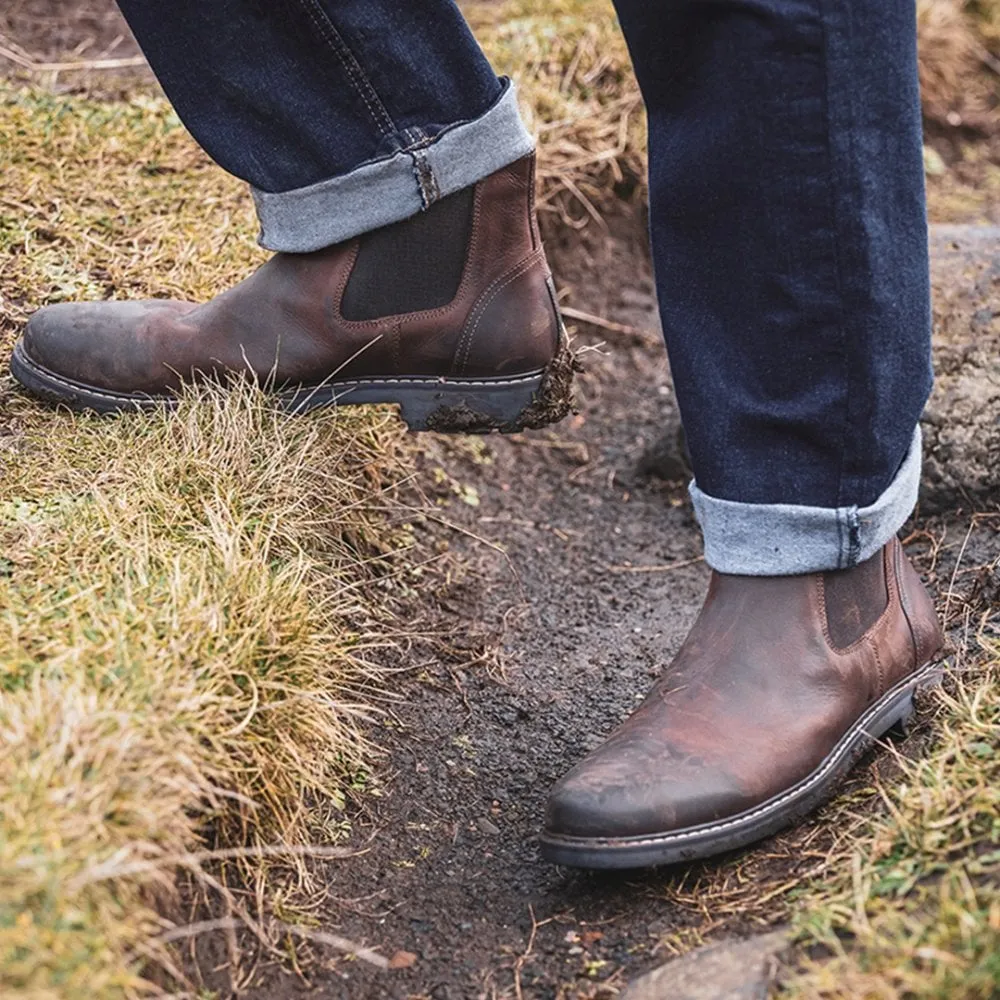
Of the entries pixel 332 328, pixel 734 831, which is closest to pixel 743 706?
pixel 734 831

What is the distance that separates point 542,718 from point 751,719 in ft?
1.53

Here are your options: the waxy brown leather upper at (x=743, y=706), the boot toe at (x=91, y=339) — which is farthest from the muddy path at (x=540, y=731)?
the boot toe at (x=91, y=339)

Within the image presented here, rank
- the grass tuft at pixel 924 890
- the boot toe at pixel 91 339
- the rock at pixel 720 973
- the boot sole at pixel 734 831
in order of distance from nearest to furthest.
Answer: the grass tuft at pixel 924 890, the rock at pixel 720 973, the boot sole at pixel 734 831, the boot toe at pixel 91 339

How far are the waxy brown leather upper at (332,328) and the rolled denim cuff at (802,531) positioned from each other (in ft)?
1.50

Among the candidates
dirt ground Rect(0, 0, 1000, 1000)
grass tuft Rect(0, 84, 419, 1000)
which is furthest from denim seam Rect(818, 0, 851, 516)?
grass tuft Rect(0, 84, 419, 1000)

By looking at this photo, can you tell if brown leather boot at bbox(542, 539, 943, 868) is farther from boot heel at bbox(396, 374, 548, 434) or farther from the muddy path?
boot heel at bbox(396, 374, 548, 434)

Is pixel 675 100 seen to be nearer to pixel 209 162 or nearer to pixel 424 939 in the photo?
pixel 424 939

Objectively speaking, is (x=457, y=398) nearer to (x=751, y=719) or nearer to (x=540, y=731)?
(x=540, y=731)

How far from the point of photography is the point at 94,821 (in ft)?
3.84

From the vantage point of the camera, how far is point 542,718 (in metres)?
1.91

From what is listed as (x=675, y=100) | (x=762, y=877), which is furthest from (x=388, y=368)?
(x=762, y=877)

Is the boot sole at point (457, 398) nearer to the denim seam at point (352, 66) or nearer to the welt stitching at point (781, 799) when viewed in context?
the denim seam at point (352, 66)

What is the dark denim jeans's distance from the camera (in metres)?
1.33

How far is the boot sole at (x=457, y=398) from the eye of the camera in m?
1.88
